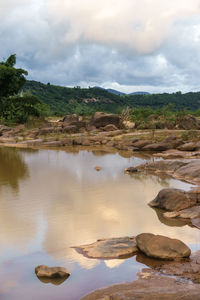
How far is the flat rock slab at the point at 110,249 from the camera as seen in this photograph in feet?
17.2

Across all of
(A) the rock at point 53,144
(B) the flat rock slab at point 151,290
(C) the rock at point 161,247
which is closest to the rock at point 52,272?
(B) the flat rock slab at point 151,290

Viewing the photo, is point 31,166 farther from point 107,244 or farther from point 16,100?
point 16,100

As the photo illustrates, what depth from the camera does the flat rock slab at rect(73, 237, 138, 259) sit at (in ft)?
17.2

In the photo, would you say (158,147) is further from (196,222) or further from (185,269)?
(185,269)

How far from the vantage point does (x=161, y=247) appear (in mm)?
5188

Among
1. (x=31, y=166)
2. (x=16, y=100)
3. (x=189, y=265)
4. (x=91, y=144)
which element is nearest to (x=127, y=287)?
(x=189, y=265)

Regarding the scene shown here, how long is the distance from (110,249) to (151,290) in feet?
5.27

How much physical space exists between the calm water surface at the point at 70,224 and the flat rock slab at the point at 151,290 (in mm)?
264

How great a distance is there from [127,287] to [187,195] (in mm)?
4315

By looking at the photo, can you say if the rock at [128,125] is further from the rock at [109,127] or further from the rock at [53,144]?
the rock at [53,144]

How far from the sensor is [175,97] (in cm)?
10944

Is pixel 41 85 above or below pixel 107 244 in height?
above

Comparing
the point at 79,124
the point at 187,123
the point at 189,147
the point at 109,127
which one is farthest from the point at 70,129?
the point at 189,147

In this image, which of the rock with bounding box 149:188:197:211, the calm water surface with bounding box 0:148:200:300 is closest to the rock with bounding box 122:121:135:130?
the calm water surface with bounding box 0:148:200:300
